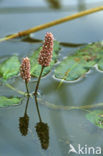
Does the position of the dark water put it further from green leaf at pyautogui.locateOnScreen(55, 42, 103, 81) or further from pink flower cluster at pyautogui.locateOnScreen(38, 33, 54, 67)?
pink flower cluster at pyautogui.locateOnScreen(38, 33, 54, 67)

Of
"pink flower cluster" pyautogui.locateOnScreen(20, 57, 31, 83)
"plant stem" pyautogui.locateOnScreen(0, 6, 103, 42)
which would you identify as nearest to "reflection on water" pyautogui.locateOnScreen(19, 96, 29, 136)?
"pink flower cluster" pyautogui.locateOnScreen(20, 57, 31, 83)

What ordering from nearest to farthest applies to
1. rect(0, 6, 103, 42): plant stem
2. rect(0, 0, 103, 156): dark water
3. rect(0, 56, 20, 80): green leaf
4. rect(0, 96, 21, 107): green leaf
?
rect(0, 0, 103, 156): dark water → rect(0, 96, 21, 107): green leaf → rect(0, 56, 20, 80): green leaf → rect(0, 6, 103, 42): plant stem

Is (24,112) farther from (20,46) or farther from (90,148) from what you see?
(20,46)

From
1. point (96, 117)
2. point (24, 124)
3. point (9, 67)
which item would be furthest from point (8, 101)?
point (96, 117)

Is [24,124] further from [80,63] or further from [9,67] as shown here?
[80,63]

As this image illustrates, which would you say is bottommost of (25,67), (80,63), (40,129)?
(40,129)

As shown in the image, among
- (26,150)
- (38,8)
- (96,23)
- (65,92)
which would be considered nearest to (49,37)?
(65,92)
